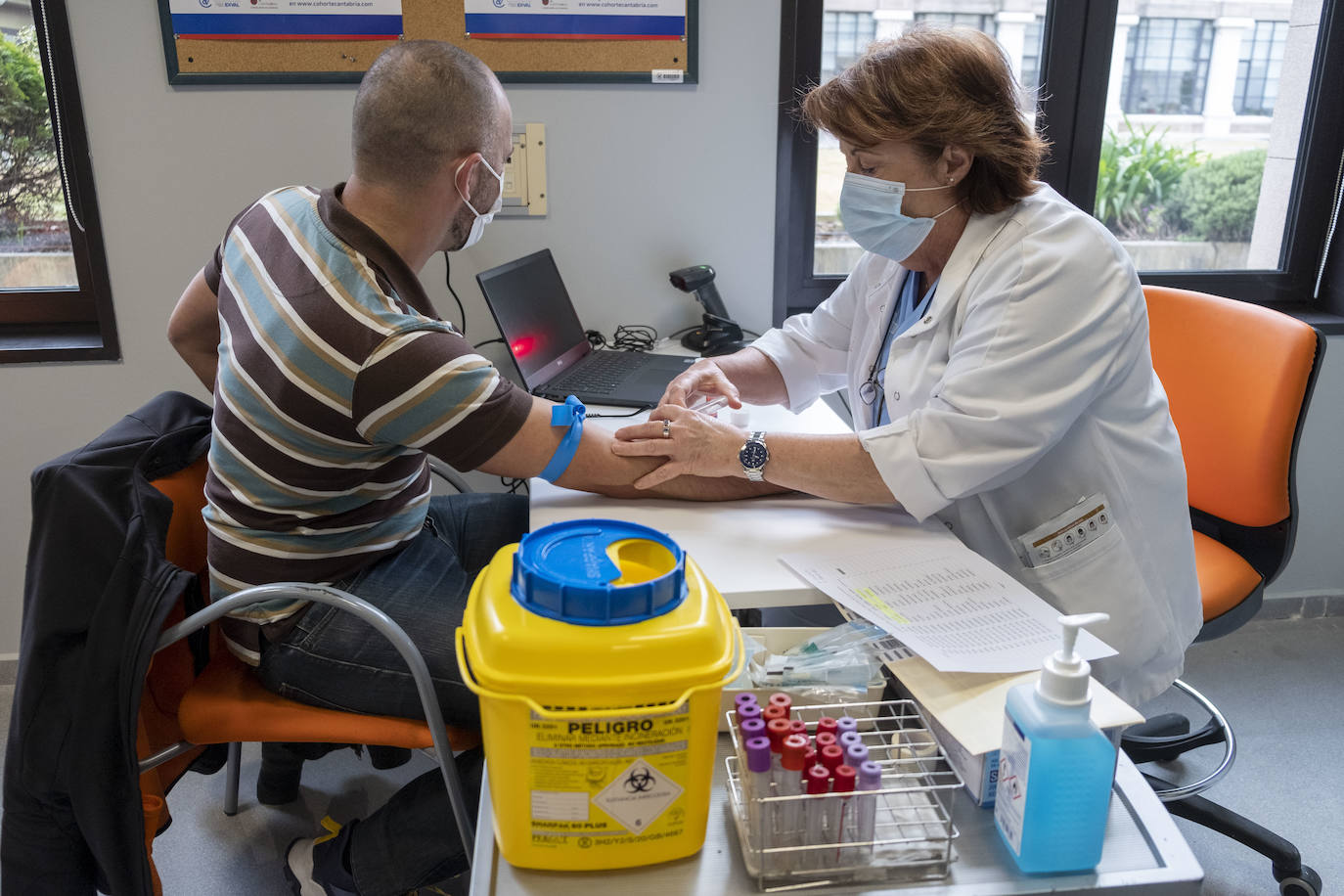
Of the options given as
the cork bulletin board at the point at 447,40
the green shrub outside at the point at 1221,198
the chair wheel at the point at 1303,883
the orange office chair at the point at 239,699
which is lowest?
the chair wheel at the point at 1303,883

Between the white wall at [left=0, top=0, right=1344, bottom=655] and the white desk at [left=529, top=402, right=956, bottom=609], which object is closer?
the white desk at [left=529, top=402, right=956, bottom=609]

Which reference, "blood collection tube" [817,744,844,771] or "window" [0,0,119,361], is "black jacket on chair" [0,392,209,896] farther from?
"window" [0,0,119,361]

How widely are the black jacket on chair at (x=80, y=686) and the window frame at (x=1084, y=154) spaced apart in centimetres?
163

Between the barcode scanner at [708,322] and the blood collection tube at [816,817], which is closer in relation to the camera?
the blood collection tube at [816,817]

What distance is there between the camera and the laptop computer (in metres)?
1.99

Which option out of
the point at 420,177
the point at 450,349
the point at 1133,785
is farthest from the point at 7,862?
the point at 1133,785

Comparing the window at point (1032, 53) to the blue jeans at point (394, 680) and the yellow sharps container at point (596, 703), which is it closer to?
the blue jeans at point (394, 680)

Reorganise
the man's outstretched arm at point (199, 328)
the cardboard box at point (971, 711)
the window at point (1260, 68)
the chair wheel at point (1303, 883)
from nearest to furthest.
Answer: the cardboard box at point (971, 711)
the man's outstretched arm at point (199, 328)
the chair wheel at point (1303, 883)
the window at point (1260, 68)

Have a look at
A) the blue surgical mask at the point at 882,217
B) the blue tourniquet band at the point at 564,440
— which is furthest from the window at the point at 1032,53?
the blue tourniquet band at the point at 564,440

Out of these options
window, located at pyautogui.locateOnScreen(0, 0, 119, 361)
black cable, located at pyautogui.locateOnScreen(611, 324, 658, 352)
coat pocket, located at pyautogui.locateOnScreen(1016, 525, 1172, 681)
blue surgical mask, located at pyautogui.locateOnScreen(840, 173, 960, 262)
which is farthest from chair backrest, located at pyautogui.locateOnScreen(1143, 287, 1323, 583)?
window, located at pyautogui.locateOnScreen(0, 0, 119, 361)

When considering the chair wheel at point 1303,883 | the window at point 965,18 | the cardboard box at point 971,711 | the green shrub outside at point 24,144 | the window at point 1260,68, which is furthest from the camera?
the window at point 1260,68

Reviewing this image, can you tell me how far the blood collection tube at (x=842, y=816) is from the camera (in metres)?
0.77

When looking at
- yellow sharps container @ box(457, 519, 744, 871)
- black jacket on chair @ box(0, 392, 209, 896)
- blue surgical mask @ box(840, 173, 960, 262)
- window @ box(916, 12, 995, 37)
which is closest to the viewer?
yellow sharps container @ box(457, 519, 744, 871)

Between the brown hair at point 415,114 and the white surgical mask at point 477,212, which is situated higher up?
the brown hair at point 415,114
